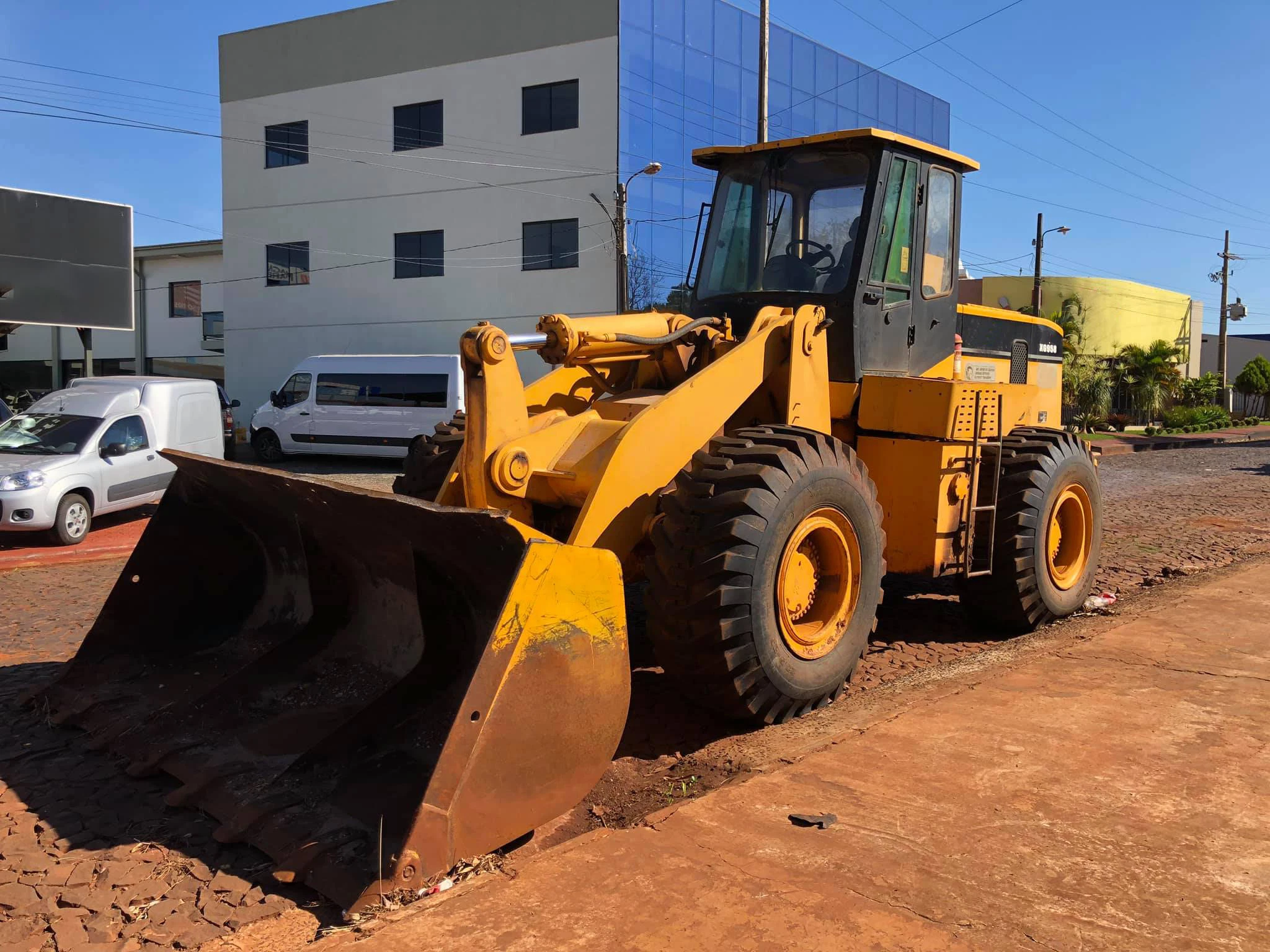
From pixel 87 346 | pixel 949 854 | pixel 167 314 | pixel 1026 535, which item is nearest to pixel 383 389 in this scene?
pixel 87 346

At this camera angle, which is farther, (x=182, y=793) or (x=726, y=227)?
(x=726, y=227)

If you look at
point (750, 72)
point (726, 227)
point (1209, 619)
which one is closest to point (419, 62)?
point (750, 72)

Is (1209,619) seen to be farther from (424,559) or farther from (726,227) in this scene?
(424,559)

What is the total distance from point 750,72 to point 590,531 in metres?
26.9

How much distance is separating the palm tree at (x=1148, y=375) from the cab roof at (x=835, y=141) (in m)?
34.6

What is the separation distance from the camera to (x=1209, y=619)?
23.6 ft

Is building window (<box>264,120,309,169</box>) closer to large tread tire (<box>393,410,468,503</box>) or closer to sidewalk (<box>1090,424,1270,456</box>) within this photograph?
sidewalk (<box>1090,424,1270,456</box>)

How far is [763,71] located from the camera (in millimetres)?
18938

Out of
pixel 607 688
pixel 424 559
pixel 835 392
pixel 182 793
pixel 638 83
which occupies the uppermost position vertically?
pixel 638 83

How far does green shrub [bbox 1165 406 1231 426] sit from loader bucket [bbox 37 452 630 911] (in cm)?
3976

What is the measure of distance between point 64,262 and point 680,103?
1511cm

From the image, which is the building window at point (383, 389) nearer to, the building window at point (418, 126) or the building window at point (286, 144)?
the building window at point (418, 126)

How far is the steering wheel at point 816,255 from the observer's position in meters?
6.23

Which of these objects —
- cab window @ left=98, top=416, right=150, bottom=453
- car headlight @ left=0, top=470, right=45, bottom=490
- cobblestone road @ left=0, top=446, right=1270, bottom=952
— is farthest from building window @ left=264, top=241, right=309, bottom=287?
cobblestone road @ left=0, top=446, right=1270, bottom=952
